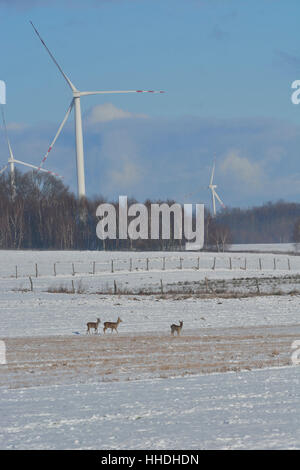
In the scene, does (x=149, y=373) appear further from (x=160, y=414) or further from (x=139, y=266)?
(x=139, y=266)

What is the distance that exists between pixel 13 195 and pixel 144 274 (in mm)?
70602

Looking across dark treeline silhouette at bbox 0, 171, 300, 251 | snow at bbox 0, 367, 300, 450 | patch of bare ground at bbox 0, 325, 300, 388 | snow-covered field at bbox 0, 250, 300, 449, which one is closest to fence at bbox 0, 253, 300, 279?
snow-covered field at bbox 0, 250, 300, 449

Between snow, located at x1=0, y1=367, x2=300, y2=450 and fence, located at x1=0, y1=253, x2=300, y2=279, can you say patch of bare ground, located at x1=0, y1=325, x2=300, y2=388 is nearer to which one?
snow, located at x1=0, y1=367, x2=300, y2=450

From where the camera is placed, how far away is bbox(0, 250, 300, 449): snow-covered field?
1075 cm

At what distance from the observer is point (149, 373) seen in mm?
17562

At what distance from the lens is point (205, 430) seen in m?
10.8

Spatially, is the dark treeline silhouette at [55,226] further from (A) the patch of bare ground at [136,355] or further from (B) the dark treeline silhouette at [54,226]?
(A) the patch of bare ground at [136,355]

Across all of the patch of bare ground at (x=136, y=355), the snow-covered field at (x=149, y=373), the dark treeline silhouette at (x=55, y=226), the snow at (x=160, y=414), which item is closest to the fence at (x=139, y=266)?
the snow-covered field at (x=149, y=373)

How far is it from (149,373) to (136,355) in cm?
349

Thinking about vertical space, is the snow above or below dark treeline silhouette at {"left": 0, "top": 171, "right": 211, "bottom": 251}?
below

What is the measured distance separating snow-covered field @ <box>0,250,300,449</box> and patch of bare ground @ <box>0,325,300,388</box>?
0.11 ft

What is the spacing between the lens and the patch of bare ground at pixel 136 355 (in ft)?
57.7

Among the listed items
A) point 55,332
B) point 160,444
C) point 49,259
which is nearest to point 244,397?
point 160,444
